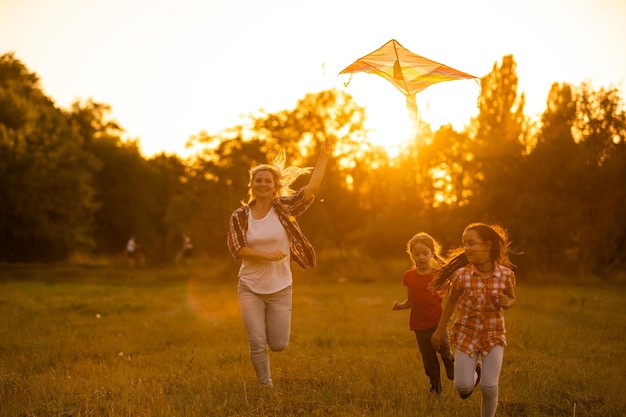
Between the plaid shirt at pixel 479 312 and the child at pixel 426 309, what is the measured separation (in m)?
1.31

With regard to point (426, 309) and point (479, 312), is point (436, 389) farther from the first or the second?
point (479, 312)

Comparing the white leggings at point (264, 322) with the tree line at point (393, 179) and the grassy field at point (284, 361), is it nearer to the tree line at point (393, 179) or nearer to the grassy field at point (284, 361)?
the grassy field at point (284, 361)

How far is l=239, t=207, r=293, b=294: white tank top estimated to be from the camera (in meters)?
7.81

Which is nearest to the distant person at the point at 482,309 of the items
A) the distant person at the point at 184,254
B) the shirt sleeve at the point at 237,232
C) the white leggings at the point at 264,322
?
the white leggings at the point at 264,322

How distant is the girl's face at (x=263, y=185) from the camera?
7988mm

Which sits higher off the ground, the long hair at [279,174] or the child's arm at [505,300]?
the long hair at [279,174]

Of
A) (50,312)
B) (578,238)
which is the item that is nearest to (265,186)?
(50,312)

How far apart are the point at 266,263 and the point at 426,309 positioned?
6.59ft

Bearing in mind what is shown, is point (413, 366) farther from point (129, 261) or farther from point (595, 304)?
point (129, 261)

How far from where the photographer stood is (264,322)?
314 inches

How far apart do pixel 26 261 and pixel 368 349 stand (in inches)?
1654

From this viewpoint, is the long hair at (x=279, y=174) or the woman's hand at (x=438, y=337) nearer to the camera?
the woman's hand at (x=438, y=337)

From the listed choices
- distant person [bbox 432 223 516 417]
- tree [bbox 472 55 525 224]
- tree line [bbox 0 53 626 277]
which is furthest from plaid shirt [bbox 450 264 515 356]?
tree [bbox 472 55 525 224]

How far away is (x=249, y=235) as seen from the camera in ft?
25.7
